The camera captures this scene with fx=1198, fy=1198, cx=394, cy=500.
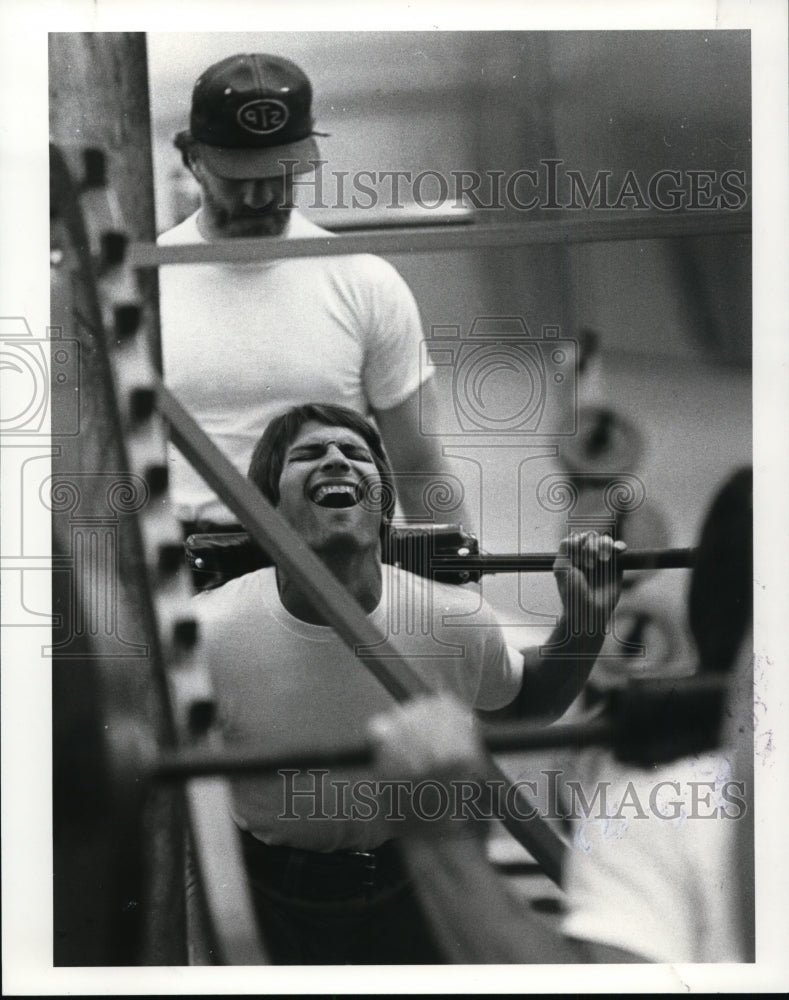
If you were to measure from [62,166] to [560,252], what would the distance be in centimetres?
104

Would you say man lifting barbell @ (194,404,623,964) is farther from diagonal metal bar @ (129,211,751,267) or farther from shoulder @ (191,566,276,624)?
diagonal metal bar @ (129,211,751,267)

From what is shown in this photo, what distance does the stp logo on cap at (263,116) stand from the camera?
245cm

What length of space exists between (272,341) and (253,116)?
18.2 inches

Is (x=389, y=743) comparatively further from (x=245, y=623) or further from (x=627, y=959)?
(x=627, y=959)

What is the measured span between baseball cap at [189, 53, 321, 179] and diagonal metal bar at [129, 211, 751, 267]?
0.49ft

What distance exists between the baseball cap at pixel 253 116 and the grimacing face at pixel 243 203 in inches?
0.7

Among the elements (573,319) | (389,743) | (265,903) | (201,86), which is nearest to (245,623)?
(389,743)

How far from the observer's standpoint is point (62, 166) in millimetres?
2463

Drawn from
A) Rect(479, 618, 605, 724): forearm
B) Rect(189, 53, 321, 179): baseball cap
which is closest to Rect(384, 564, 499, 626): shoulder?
Rect(479, 618, 605, 724): forearm

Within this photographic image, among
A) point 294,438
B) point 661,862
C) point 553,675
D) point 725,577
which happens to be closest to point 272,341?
point 294,438

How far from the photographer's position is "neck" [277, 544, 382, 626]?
2.45m

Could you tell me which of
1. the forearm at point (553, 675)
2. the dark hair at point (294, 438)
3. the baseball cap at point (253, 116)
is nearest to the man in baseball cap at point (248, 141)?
the baseball cap at point (253, 116)

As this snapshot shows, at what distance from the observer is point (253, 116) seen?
2451 mm

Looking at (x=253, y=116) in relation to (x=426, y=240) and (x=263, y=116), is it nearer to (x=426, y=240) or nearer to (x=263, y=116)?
(x=263, y=116)
